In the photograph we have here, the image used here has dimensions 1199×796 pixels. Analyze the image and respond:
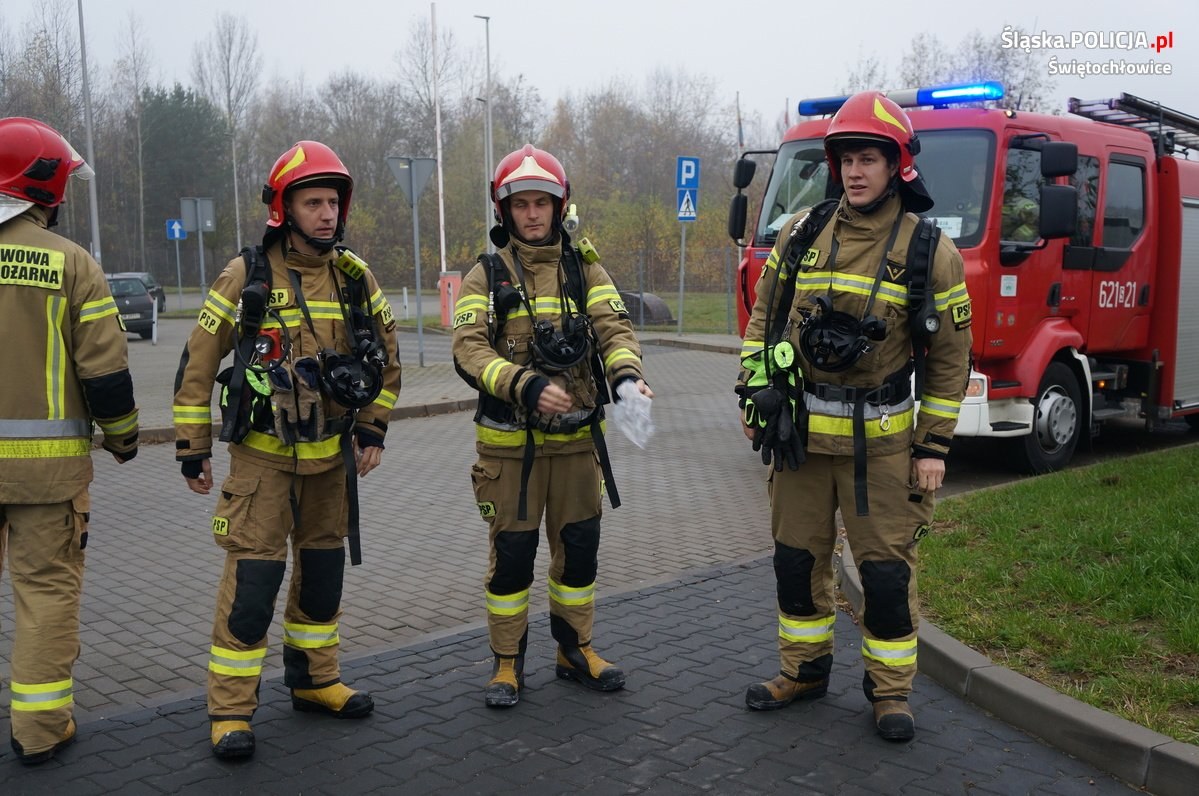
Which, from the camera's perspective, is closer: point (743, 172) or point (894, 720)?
point (894, 720)

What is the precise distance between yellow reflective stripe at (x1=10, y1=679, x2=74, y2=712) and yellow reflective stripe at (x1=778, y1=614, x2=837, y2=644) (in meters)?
2.76

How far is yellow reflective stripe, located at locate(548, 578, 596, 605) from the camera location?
477cm

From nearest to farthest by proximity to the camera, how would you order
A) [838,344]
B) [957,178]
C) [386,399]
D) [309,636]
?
[838,344] < [309,636] < [386,399] < [957,178]

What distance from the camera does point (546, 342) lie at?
4496mm

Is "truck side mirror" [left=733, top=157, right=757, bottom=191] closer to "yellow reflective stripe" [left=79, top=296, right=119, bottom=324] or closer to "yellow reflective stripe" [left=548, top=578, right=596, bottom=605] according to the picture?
"yellow reflective stripe" [left=548, top=578, right=596, bottom=605]

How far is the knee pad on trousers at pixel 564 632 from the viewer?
4812mm

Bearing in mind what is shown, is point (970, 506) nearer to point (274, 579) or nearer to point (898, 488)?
point (898, 488)

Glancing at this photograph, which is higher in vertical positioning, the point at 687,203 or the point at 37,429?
the point at 687,203

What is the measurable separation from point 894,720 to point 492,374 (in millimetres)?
2004

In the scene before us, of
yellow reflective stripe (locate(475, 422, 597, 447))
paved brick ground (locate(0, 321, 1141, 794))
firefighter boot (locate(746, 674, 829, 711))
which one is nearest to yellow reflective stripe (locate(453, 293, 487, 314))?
yellow reflective stripe (locate(475, 422, 597, 447))

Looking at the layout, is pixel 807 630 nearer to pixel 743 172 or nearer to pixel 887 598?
pixel 887 598

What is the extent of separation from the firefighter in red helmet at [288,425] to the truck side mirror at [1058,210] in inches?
236

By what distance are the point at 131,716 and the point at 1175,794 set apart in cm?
383

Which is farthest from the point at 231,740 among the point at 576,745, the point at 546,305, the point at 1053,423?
the point at 1053,423
